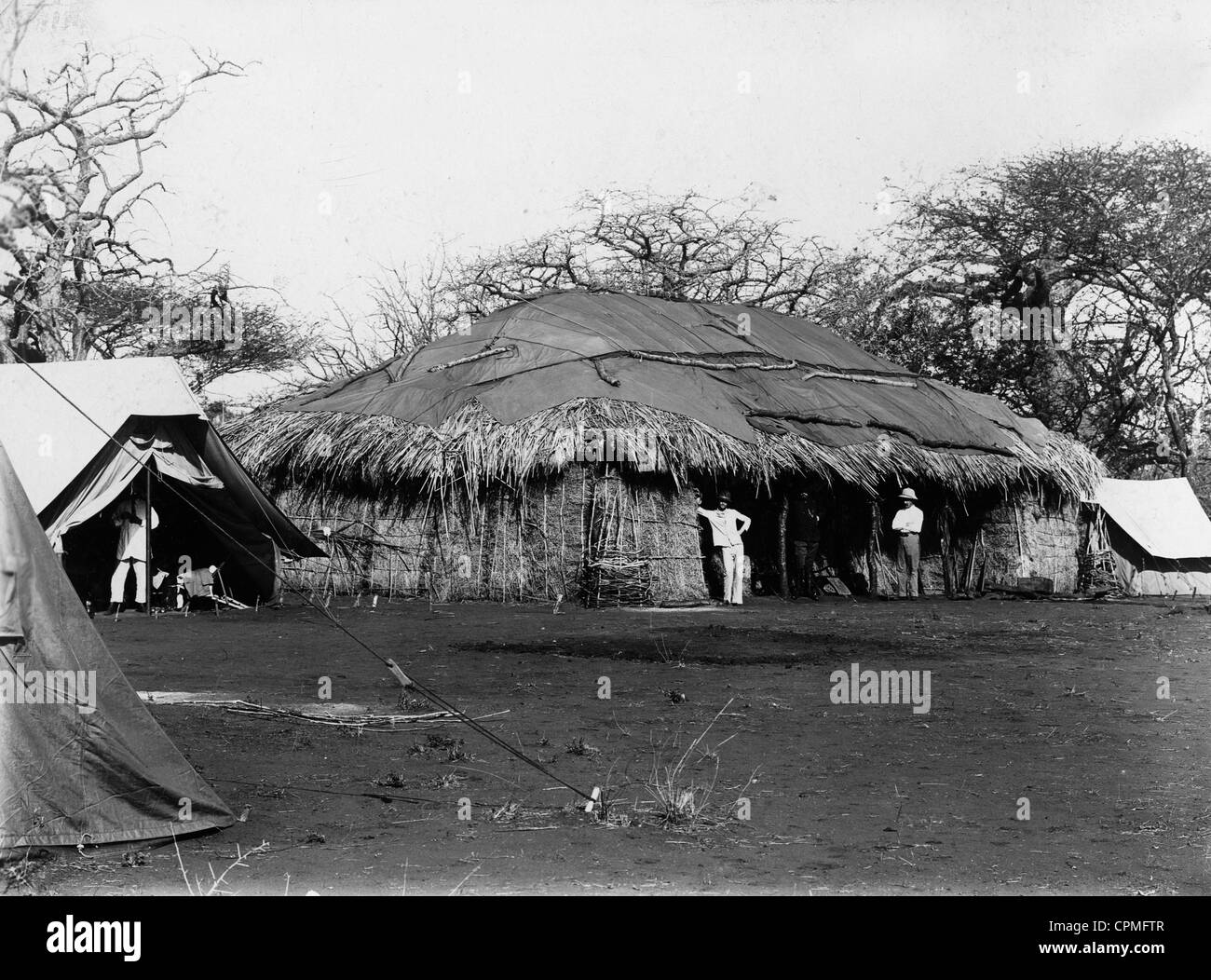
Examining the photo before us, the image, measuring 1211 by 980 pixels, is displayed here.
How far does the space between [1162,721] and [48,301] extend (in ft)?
74.3

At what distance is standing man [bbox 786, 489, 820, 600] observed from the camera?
1897 cm

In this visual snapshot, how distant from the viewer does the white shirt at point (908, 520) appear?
18.9 meters

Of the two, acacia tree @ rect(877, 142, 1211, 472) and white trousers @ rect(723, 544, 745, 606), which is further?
acacia tree @ rect(877, 142, 1211, 472)

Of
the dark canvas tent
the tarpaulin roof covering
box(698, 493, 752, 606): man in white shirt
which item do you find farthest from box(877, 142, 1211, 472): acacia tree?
the dark canvas tent

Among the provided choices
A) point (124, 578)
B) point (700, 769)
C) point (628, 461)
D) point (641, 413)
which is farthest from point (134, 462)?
point (700, 769)

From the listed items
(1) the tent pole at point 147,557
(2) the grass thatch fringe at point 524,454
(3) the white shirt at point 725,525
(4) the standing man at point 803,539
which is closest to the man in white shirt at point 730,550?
(3) the white shirt at point 725,525

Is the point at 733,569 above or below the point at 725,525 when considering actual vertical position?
below

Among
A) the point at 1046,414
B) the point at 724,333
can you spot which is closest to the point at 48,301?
the point at 724,333

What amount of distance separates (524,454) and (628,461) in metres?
1.33

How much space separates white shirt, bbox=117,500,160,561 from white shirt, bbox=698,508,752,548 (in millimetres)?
6744

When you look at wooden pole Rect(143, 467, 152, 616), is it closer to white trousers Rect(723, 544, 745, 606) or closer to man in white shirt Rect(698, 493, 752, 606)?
man in white shirt Rect(698, 493, 752, 606)

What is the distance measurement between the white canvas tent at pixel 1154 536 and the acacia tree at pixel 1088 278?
5.00 meters

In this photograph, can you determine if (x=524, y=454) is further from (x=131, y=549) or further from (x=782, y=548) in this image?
(x=131, y=549)

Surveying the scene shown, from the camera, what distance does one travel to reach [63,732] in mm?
4930
